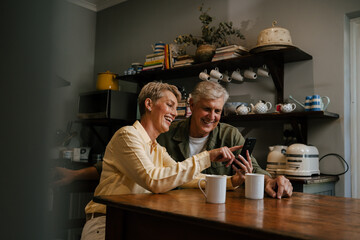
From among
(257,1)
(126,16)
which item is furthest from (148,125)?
(126,16)

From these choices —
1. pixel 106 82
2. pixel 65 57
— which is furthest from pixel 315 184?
pixel 106 82

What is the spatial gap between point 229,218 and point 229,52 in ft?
7.51

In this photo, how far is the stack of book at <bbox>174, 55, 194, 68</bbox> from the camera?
134 inches

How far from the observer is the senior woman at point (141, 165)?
140 centimetres

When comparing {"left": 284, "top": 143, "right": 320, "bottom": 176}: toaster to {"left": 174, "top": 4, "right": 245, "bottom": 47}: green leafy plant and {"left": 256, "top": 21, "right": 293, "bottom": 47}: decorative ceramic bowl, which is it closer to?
{"left": 256, "top": 21, "right": 293, "bottom": 47}: decorative ceramic bowl

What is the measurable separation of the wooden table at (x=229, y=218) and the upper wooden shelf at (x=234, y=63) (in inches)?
64.1

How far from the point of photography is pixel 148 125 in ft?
5.69

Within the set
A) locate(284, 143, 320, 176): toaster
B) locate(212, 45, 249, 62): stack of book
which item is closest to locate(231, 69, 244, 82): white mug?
locate(212, 45, 249, 62): stack of book

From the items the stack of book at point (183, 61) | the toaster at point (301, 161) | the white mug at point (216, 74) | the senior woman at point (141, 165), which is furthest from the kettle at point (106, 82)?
the senior woman at point (141, 165)

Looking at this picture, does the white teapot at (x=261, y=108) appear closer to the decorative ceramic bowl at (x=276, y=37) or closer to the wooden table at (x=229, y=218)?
the decorative ceramic bowl at (x=276, y=37)

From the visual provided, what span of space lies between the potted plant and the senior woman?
5.35 feet

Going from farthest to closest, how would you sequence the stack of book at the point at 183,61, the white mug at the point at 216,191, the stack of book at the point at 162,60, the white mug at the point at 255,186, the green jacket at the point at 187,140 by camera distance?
the stack of book at the point at 162,60 < the stack of book at the point at 183,61 < the green jacket at the point at 187,140 < the white mug at the point at 255,186 < the white mug at the point at 216,191

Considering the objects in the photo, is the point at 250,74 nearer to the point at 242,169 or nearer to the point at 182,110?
the point at 182,110

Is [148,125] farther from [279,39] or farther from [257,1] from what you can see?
[257,1]
